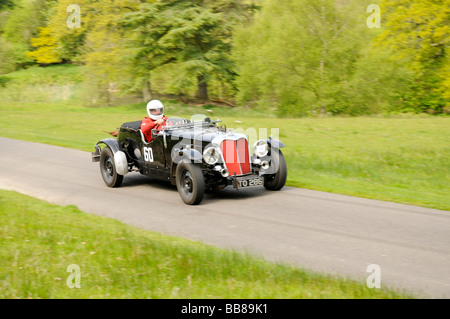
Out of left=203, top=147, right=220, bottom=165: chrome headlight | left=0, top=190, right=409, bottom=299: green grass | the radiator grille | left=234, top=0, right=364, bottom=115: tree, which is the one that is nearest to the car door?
left=203, top=147, right=220, bottom=165: chrome headlight

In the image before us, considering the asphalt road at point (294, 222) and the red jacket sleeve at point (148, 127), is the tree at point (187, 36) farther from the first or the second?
the red jacket sleeve at point (148, 127)

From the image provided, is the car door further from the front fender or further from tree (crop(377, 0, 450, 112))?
tree (crop(377, 0, 450, 112))

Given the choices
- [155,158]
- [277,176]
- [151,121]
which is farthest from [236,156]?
[151,121]

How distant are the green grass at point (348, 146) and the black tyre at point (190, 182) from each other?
2.76m

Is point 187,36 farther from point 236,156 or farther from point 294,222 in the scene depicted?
point 294,222

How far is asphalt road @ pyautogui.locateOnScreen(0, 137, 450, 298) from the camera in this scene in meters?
6.78

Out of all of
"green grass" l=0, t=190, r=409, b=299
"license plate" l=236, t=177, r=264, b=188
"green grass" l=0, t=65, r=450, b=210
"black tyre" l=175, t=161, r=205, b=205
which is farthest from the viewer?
"green grass" l=0, t=65, r=450, b=210

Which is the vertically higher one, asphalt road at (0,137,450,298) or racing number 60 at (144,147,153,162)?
racing number 60 at (144,147,153,162)

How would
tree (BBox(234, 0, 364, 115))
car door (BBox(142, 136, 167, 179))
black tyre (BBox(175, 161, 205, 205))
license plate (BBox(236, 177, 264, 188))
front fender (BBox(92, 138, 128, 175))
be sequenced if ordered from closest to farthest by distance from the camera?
black tyre (BBox(175, 161, 205, 205)) → license plate (BBox(236, 177, 264, 188)) → car door (BBox(142, 136, 167, 179)) → front fender (BBox(92, 138, 128, 175)) → tree (BBox(234, 0, 364, 115))

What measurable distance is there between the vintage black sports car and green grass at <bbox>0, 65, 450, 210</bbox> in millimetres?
1477

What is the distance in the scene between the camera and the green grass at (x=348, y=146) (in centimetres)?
1227

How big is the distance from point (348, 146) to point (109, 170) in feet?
28.1

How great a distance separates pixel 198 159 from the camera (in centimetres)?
1038

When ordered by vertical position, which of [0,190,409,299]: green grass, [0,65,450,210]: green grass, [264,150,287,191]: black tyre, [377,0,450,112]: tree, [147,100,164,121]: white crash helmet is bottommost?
[0,65,450,210]: green grass
